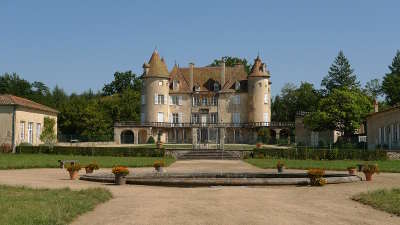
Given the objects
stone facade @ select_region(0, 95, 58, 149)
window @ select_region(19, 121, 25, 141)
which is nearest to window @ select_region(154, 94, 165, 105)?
stone facade @ select_region(0, 95, 58, 149)

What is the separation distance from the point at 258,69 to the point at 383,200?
5378cm

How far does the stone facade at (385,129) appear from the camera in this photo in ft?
132

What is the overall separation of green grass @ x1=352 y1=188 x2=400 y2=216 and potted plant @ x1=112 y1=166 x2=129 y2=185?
27.2 feet

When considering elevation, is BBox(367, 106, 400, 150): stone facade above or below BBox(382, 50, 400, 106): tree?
below

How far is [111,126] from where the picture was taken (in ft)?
255

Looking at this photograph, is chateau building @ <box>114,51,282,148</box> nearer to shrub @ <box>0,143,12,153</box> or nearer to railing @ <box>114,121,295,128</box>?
railing @ <box>114,121,295,128</box>

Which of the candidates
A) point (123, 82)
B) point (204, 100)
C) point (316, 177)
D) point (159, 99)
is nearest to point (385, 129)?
point (316, 177)

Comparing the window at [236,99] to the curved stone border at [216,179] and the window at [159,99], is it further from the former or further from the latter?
the curved stone border at [216,179]

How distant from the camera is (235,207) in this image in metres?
11.7

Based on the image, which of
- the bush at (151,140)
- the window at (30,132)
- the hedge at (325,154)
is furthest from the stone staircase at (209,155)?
the bush at (151,140)

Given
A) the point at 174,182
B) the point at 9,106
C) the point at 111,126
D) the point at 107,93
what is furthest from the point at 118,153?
the point at 107,93

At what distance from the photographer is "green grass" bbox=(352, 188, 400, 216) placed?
1142cm

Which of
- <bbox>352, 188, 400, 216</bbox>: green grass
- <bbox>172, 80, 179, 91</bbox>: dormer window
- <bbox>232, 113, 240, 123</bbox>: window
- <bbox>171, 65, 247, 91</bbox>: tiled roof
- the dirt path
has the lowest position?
the dirt path

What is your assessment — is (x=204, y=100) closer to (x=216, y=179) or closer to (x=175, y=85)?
(x=175, y=85)
